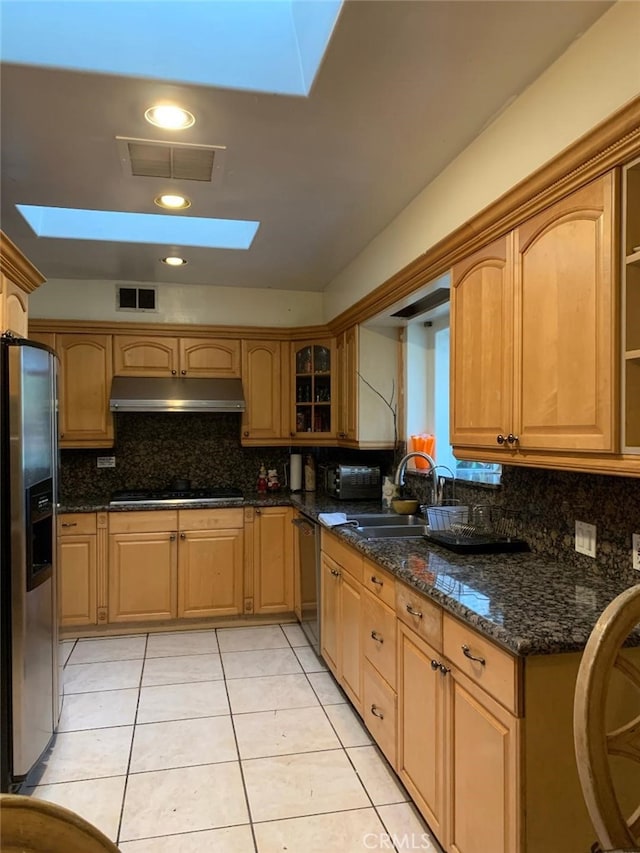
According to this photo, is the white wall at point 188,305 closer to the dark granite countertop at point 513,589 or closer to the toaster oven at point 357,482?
the toaster oven at point 357,482

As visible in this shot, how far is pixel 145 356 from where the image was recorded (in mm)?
4195

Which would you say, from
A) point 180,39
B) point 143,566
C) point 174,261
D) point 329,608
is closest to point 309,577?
point 329,608

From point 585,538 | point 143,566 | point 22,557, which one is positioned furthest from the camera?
→ point 143,566

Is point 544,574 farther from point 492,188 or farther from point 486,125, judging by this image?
point 486,125

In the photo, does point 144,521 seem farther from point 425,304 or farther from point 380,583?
point 425,304

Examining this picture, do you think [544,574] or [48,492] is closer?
[544,574]

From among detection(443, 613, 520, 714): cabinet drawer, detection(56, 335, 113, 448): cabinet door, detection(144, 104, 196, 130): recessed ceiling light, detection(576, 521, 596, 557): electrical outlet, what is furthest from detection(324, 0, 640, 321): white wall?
detection(56, 335, 113, 448): cabinet door

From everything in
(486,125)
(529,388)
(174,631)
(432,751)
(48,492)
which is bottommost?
(174,631)

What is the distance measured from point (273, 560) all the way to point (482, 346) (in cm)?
249

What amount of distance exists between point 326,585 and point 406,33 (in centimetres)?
254

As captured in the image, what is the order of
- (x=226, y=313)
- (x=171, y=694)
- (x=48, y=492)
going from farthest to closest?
(x=226, y=313)
(x=171, y=694)
(x=48, y=492)

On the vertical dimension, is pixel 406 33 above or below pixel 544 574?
above

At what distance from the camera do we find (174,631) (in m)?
3.97

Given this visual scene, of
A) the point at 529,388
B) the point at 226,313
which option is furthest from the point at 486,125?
the point at 226,313
